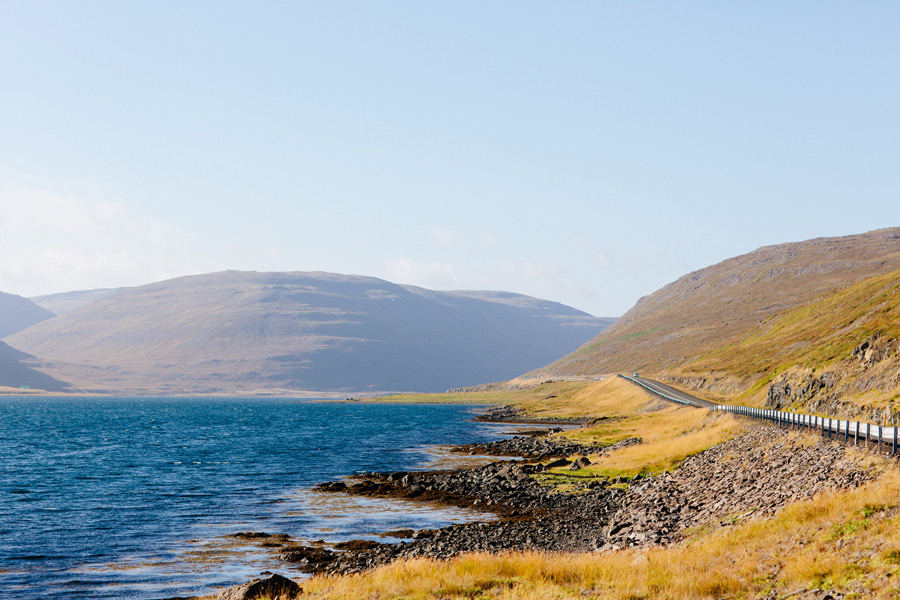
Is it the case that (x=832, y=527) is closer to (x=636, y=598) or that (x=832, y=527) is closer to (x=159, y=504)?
(x=636, y=598)

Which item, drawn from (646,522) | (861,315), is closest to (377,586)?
(646,522)

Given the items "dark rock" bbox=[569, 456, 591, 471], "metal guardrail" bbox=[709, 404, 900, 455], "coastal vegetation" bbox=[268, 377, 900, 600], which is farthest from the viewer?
"dark rock" bbox=[569, 456, 591, 471]

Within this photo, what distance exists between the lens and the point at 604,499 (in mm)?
42250

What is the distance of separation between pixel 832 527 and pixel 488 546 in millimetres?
14857

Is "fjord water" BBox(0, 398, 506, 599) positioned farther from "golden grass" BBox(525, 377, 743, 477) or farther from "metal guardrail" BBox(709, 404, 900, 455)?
"metal guardrail" BBox(709, 404, 900, 455)

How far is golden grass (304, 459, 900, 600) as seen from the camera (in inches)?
648

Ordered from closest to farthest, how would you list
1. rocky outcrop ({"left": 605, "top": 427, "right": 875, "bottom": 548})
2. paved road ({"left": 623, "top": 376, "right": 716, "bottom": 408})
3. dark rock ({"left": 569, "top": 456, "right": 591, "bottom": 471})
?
rocky outcrop ({"left": 605, "top": 427, "right": 875, "bottom": 548}) < dark rock ({"left": 569, "top": 456, "right": 591, "bottom": 471}) < paved road ({"left": 623, "top": 376, "right": 716, "bottom": 408})

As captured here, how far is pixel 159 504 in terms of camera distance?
4588cm

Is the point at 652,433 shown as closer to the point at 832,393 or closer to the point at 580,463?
the point at 832,393

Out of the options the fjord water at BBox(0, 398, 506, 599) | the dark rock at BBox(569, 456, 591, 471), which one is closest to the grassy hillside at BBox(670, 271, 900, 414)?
the dark rock at BBox(569, 456, 591, 471)

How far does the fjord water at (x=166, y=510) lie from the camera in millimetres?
28891

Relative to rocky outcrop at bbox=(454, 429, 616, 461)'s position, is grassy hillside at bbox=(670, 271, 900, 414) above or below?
above

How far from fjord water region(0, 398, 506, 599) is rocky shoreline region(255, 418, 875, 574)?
312 cm

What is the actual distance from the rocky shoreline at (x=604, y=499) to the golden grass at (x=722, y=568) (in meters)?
4.00
